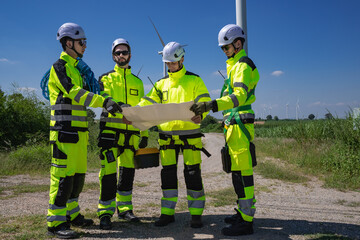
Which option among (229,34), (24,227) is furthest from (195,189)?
(24,227)

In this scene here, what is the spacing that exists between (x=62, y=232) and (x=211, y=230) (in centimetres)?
197

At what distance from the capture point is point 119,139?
4.47 metres

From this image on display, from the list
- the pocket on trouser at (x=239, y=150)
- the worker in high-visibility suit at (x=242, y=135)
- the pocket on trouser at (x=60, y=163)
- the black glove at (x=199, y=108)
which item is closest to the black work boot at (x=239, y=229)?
the worker in high-visibility suit at (x=242, y=135)

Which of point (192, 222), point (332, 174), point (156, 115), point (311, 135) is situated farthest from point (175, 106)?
point (311, 135)

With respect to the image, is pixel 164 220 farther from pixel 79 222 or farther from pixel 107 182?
pixel 79 222

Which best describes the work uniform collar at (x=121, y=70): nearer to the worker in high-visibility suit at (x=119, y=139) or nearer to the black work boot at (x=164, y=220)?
the worker in high-visibility suit at (x=119, y=139)

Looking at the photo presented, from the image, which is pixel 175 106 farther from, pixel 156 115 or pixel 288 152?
pixel 288 152

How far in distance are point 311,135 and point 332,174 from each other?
13.5ft

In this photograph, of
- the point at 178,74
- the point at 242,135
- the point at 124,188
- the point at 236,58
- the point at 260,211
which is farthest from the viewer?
the point at 260,211

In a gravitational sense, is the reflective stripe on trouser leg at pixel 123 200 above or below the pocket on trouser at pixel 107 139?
below

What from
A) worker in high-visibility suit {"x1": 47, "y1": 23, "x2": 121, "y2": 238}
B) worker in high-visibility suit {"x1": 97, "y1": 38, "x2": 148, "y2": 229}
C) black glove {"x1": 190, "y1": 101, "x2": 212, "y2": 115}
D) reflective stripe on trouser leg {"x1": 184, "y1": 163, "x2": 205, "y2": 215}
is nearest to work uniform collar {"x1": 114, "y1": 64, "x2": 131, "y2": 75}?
worker in high-visibility suit {"x1": 97, "y1": 38, "x2": 148, "y2": 229}

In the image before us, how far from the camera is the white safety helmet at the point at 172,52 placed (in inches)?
166

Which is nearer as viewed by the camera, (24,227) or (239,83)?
(239,83)

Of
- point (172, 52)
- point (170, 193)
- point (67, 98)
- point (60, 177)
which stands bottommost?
point (170, 193)
